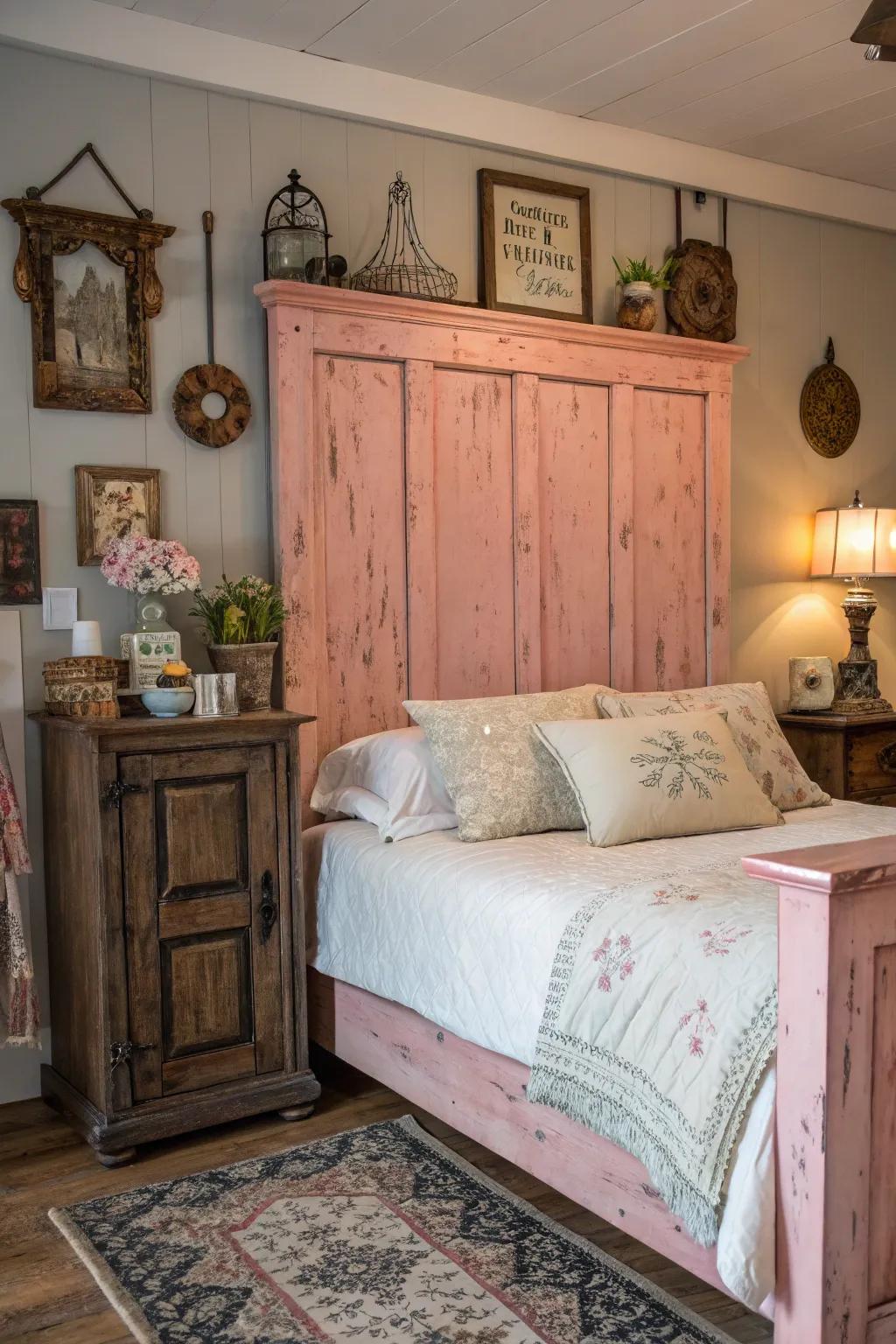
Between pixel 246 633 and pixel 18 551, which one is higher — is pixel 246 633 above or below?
below

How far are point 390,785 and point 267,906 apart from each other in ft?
1.42

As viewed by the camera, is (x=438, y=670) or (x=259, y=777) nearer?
(x=259, y=777)

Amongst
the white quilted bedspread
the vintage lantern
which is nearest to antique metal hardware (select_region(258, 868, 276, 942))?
the white quilted bedspread

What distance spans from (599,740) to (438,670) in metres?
0.78

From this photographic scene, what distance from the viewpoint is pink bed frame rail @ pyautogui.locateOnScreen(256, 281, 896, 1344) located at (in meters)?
2.83

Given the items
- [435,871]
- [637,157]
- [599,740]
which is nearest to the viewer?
[435,871]

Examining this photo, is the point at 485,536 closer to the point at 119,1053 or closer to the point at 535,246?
the point at 535,246

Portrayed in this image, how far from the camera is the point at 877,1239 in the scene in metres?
1.88

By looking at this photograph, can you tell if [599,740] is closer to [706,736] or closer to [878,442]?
[706,736]

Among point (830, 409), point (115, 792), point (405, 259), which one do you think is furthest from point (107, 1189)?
point (830, 409)

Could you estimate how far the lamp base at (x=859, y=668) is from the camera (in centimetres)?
441

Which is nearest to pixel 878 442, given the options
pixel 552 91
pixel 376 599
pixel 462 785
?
pixel 552 91

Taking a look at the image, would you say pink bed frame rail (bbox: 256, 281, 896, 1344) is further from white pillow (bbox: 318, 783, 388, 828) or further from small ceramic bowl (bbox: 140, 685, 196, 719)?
small ceramic bowl (bbox: 140, 685, 196, 719)

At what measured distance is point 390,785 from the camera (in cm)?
317
